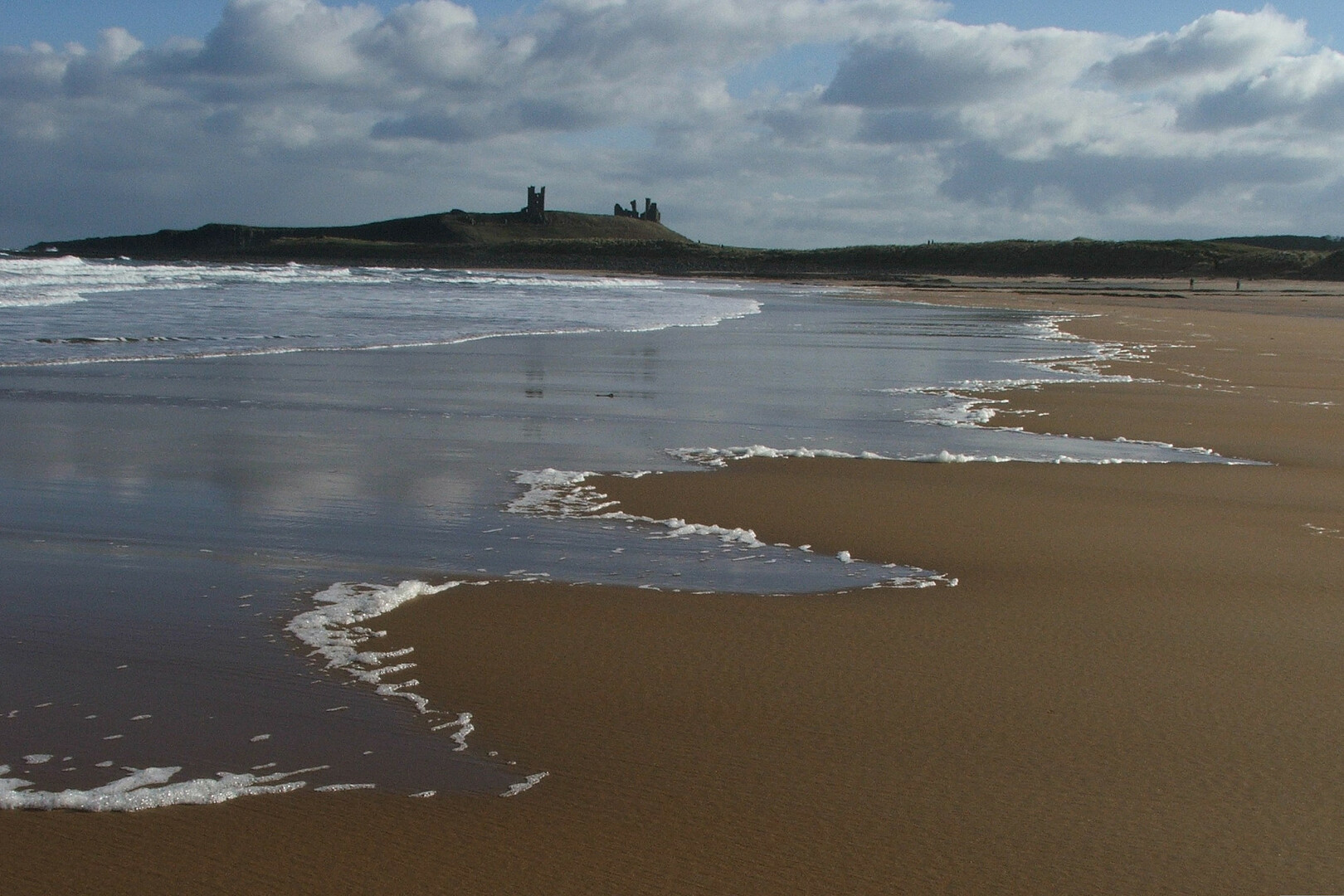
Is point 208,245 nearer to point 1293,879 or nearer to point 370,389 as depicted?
point 370,389

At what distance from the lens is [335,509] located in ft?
17.0

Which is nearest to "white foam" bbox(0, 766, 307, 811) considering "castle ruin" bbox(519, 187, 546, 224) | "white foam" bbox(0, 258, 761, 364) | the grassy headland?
"white foam" bbox(0, 258, 761, 364)

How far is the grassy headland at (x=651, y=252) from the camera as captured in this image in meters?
71.5

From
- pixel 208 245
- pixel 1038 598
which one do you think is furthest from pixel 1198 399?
pixel 208 245

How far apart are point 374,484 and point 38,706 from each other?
9.45 feet

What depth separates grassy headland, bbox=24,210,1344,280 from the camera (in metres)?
71.5

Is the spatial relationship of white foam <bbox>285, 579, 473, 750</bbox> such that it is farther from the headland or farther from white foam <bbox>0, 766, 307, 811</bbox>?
the headland

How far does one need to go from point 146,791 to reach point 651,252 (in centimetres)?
10249

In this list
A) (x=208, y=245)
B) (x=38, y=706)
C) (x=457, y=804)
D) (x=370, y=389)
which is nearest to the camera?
(x=457, y=804)

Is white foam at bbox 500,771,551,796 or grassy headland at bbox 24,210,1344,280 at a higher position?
grassy headland at bbox 24,210,1344,280

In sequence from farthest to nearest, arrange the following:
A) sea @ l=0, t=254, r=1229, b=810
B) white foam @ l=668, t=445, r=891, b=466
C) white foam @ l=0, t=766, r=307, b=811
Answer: white foam @ l=668, t=445, r=891, b=466
sea @ l=0, t=254, r=1229, b=810
white foam @ l=0, t=766, r=307, b=811

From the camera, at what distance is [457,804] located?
7.97ft

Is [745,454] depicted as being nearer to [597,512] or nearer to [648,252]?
[597,512]

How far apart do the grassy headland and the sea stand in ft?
173
